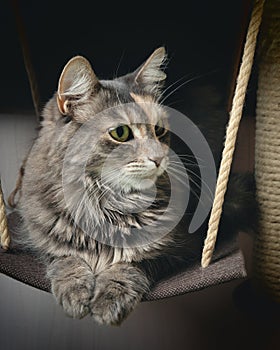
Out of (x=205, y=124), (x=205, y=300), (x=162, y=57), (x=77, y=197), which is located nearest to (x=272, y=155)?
(x=205, y=124)

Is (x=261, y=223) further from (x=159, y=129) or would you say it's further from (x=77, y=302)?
(x=77, y=302)

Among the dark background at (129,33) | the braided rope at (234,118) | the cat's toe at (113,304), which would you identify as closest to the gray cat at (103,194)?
the cat's toe at (113,304)

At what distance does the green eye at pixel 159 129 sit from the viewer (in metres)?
1.32

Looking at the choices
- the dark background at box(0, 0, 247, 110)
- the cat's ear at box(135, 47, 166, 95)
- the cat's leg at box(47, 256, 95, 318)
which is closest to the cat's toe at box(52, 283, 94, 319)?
the cat's leg at box(47, 256, 95, 318)

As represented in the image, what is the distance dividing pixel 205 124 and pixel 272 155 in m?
0.26

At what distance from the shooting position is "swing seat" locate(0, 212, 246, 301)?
47.1 inches

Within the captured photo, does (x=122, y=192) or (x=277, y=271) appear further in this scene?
→ (x=277, y=271)

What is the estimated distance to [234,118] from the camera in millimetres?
1234

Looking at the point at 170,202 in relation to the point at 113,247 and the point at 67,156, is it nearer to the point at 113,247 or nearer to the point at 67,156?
the point at 113,247

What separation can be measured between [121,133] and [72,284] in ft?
1.12

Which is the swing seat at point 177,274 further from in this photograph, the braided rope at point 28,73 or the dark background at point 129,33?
the dark background at point 129,33

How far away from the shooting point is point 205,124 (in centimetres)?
167

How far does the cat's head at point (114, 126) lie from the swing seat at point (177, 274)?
225 millimetres

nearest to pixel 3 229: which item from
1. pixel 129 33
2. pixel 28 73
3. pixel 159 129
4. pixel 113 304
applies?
pixel 113 304
